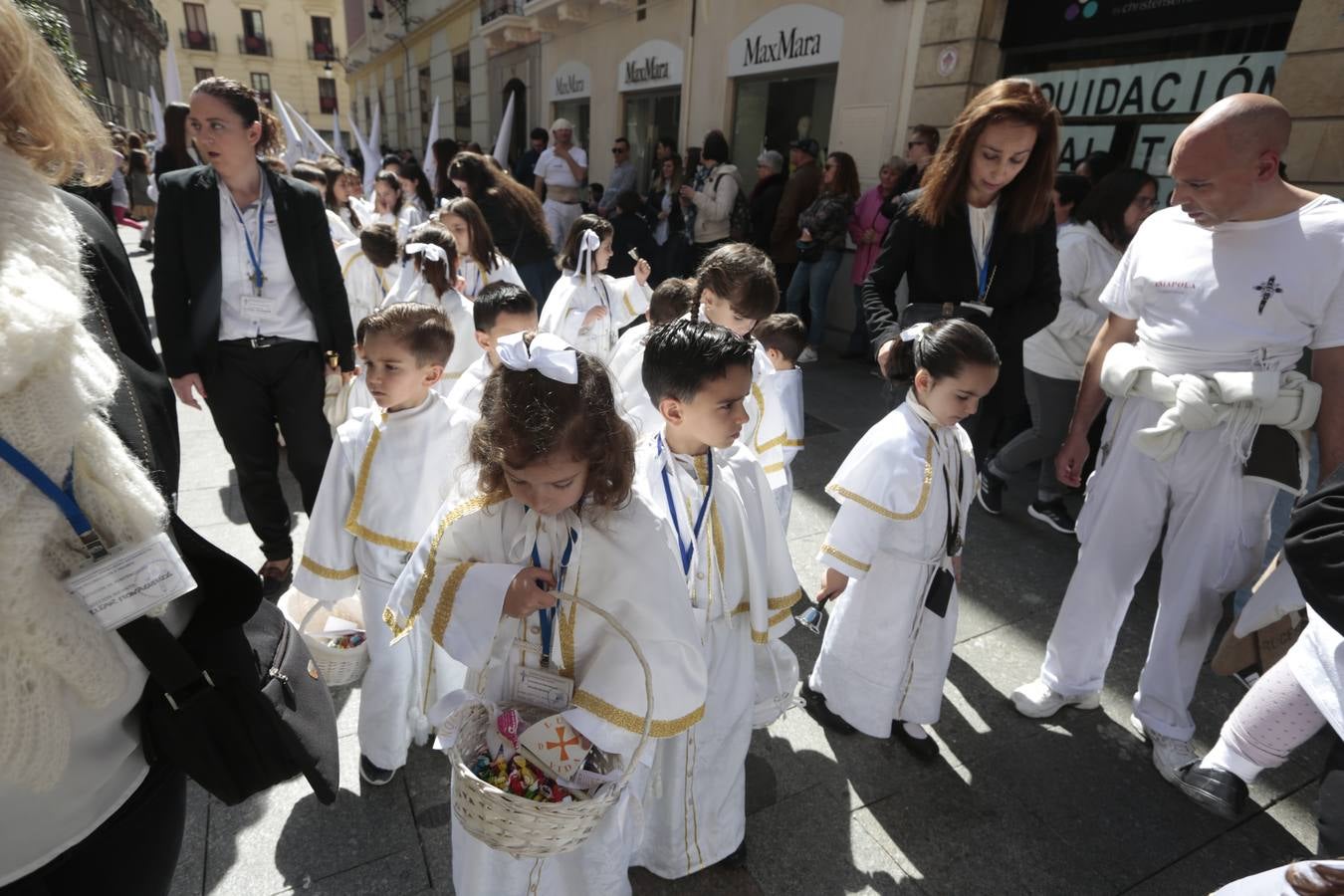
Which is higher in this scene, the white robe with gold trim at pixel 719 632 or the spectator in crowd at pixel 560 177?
the spectator in crowd at pixel 560 177

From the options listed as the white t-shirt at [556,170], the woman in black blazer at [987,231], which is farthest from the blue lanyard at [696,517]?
the white t-shirt at [556,170]

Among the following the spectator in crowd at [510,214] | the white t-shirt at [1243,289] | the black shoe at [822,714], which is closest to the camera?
the white t-shirt at [1243,289]

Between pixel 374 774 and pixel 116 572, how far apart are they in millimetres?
1668

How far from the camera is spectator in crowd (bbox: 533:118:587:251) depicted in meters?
8.86

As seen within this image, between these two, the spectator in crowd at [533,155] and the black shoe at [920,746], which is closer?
the black shoe at [920,746]

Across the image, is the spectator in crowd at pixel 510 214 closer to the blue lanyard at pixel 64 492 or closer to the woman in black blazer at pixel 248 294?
the woman in black blazer at pixel 248 294

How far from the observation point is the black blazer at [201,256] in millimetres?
2820

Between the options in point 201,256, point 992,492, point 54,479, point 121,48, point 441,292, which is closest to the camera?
point 54,479

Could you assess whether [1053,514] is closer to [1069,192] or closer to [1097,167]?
[1069,192]

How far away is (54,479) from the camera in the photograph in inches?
32.7

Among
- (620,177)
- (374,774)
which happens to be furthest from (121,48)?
(374,774)

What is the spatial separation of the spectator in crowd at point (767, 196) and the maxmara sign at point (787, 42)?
128 centimetres

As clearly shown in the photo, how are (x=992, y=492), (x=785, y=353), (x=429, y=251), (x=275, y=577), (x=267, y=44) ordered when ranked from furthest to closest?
(x=267, y=44) → (x=992, y=492) → (x=429, y=251) → (x=275, y=577) → (x=785, y=353)

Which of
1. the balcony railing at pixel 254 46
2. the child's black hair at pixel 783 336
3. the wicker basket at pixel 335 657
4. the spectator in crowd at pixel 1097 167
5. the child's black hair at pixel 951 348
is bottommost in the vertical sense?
the wicker basket at pixel 335 657
